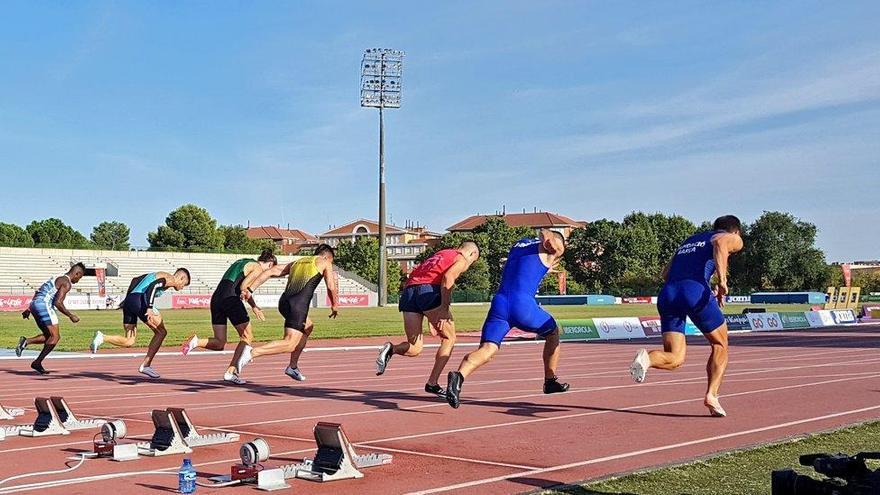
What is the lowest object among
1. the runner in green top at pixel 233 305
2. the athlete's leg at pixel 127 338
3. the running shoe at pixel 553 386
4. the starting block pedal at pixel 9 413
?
the starting block pedal at pixel 9 413

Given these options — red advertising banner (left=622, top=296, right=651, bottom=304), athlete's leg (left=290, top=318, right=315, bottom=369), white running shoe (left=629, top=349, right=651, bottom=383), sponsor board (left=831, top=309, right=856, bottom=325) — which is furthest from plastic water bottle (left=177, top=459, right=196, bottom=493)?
red advertising banner (left=622, top=296, right=651, bottom=304)

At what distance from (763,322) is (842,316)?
7801 millimetres

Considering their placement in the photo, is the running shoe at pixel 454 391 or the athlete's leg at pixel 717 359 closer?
the running shoe at pixel 454 391

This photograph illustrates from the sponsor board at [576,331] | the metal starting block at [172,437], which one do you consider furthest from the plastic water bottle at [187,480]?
the sponsor board at [576,331]

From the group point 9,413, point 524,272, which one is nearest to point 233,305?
point 9,413

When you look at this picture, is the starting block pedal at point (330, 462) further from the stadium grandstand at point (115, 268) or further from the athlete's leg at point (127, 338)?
the stadium grandstand at point (115, 268)

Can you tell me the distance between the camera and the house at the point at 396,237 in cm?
18312

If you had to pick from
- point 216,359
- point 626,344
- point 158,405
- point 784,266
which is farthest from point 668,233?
point 158,405

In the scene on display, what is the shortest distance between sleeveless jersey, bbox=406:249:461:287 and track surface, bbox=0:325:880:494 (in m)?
1.43

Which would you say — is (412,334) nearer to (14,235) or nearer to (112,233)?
(14,235)

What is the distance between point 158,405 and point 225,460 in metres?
4.53

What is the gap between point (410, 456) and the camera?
7.48 meters

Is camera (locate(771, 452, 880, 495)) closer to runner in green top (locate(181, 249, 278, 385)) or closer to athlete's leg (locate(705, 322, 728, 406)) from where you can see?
athlete's leg (locate(705, 322, 728, 406))

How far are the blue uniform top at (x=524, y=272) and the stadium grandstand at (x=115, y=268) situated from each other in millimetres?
57240
